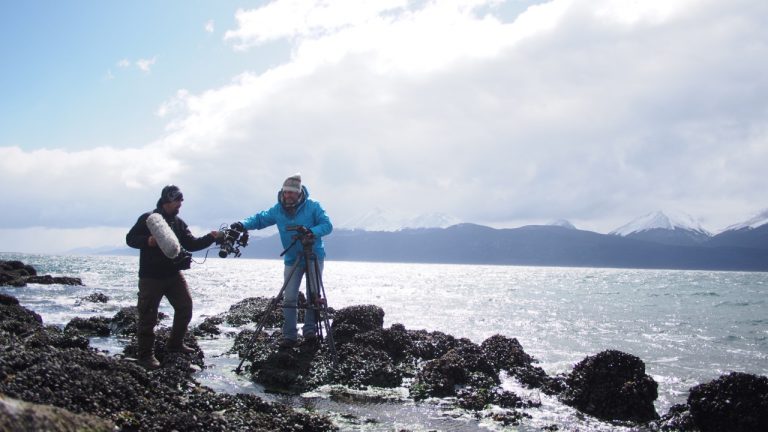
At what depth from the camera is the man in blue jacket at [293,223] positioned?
33.3ft

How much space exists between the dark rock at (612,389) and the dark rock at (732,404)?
0.74 meters

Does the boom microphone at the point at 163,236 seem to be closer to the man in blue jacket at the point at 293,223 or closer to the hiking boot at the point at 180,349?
the man in blue jacket at the point at 293,223

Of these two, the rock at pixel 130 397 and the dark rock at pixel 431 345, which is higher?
the rock at pixel 130 397

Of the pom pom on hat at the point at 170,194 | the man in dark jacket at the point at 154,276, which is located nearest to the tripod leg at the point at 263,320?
the man in dark jacket at the point at 154,276

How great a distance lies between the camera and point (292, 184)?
1013 cm

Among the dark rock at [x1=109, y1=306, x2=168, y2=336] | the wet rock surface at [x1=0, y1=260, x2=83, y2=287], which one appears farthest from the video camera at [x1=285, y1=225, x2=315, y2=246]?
the wet rock surface at [x1=0, y1=260, x2=83, y2=287]

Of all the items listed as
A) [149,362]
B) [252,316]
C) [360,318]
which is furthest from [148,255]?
[252,316]

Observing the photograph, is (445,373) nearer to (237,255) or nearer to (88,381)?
(237,255)

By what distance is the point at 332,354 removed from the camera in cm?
970

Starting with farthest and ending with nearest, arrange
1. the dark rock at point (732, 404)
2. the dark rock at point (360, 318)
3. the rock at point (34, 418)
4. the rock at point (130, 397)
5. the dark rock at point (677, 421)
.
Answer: the dark rock at point (360, 318) → the dark rock at point (677, 421) → the dark rock at point (732, 404) → the rock at point (130, 397) → the rock at point (34, 418)

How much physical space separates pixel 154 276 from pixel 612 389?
7.84 meters

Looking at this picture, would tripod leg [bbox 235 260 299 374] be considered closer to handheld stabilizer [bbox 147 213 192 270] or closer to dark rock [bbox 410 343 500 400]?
handheld stabilizer [bbox 147 213 192 270]

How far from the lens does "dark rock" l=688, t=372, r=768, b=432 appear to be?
733 cm

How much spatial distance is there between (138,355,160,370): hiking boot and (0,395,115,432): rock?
5.20 metres
